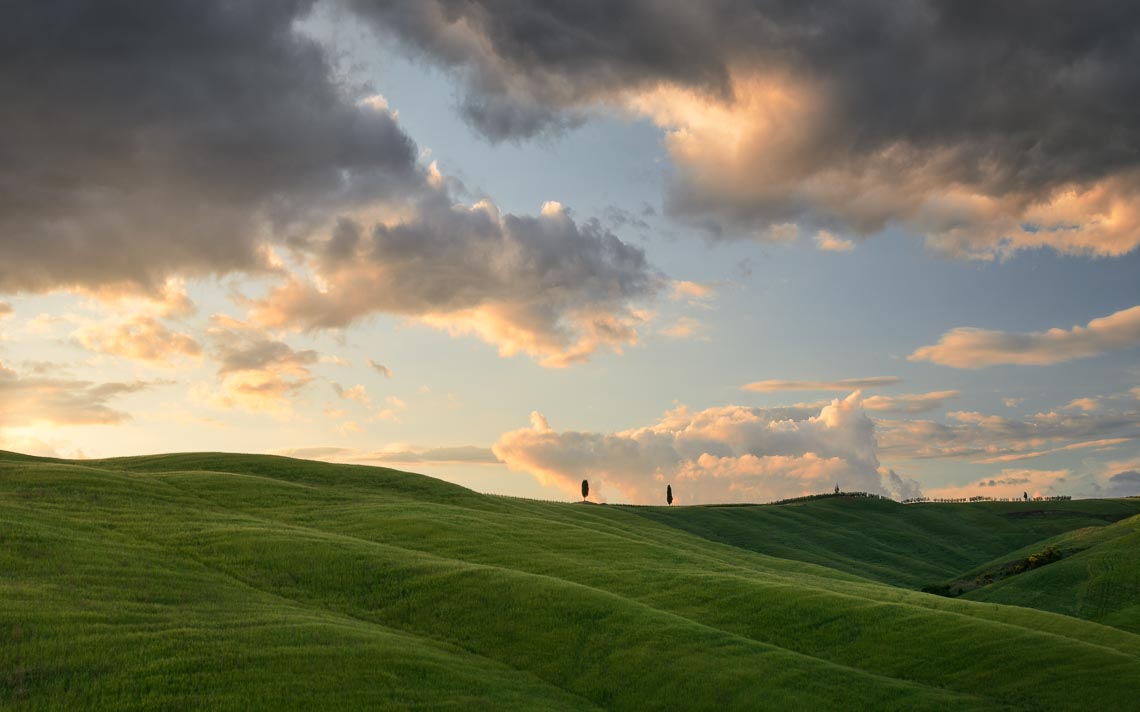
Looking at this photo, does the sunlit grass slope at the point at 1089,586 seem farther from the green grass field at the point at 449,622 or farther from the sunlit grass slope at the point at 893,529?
the sunlit grass slope at the point at 893,529

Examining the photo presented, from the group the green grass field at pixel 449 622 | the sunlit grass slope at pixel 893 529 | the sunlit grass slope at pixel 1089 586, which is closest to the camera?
the green grass field at pixel 449 622

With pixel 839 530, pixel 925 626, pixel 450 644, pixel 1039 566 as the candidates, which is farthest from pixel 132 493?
pixel 839 530

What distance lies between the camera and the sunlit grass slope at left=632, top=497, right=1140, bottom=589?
94688mm

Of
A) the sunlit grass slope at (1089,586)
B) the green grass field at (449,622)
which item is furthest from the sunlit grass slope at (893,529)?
the green grass field at (449,622)

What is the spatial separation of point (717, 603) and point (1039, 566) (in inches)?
1556

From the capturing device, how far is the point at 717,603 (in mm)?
39812

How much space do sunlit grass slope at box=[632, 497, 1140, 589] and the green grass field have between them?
3763 cm

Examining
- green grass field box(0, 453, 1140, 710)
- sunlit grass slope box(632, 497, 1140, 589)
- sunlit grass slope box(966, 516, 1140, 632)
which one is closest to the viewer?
green grass field box(0, 453, 1140, 710)

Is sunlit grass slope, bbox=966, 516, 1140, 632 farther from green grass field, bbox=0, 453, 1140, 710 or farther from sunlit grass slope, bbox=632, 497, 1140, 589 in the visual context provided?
sunlit grass slope, bbox=632, 497, 1140, 589

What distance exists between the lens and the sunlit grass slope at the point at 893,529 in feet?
311

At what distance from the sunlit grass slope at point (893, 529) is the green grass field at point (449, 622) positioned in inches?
1481

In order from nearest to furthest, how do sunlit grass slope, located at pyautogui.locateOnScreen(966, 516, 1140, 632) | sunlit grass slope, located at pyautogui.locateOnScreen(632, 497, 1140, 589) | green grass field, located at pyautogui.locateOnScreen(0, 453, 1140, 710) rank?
green grass field, located at pyautogui.locateOnScreen(0, 453, 1140, 710)
sunlit grass slope, located at pyautogui.locateOnScreen(966, 516, 1140, 632)
sunlit grass slope, located at pyautogui.locateOnScreen(632, 497, 1140, 589)

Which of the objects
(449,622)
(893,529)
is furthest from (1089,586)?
(893,529)

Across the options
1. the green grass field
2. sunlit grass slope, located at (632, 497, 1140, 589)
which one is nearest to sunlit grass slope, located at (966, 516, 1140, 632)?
the green grass field
